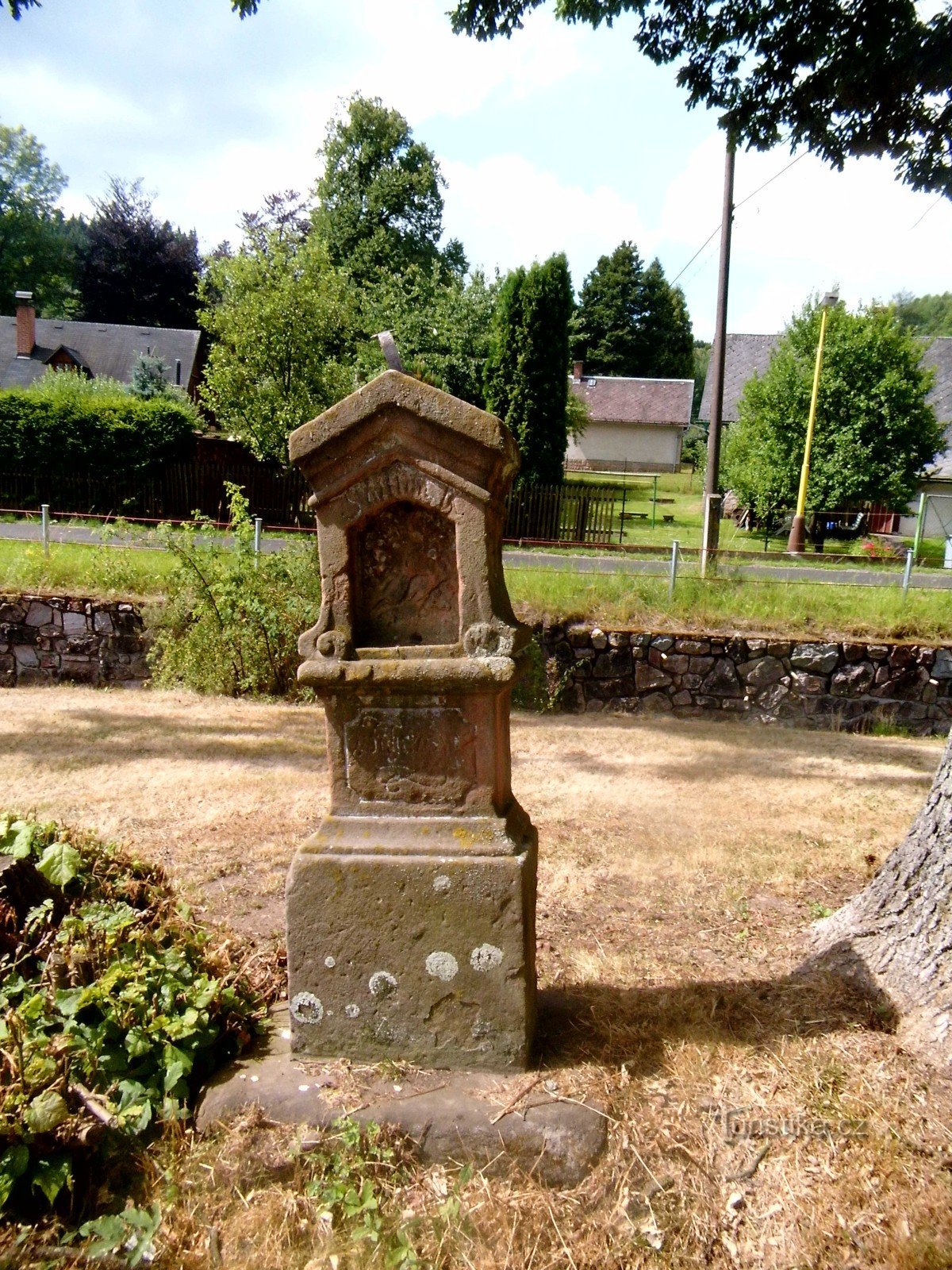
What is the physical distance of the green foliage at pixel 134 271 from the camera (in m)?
41.7

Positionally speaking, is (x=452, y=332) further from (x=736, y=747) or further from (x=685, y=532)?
(x=736, y=747)

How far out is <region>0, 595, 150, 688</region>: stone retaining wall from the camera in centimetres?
995

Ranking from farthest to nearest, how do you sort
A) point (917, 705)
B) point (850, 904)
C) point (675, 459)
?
point (675, 459) → point (917, 705) → point (850, 904)

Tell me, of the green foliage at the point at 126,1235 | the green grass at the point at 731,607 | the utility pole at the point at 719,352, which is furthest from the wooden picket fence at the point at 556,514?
the green foliage at the point at 126,1235

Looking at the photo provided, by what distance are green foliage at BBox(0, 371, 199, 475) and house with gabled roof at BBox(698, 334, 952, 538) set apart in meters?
12.7

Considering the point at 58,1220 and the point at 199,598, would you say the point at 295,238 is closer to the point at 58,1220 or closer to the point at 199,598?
the point at 199,598

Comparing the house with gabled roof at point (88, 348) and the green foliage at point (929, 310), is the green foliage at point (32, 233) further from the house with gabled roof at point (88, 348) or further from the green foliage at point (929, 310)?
the green foliage at point (929, 310)

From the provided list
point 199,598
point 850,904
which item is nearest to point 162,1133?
point 850,904

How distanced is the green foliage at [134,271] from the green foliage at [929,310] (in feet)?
168

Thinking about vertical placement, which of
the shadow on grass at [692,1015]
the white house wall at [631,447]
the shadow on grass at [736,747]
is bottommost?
the shadow on grass at [736,747]

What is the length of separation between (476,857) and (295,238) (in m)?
38.6

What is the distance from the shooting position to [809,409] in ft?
71.7

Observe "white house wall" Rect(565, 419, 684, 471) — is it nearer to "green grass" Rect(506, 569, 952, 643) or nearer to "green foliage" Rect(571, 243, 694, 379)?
"green foliage" Rect(571, 243, 694, 379)

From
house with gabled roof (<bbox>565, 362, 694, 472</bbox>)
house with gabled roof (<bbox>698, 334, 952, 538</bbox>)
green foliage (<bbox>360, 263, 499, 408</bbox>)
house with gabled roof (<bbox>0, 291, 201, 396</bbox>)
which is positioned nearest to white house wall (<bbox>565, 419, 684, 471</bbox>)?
house with gabled roof (<bbox>565, 362, 694, 472</bbox>)
